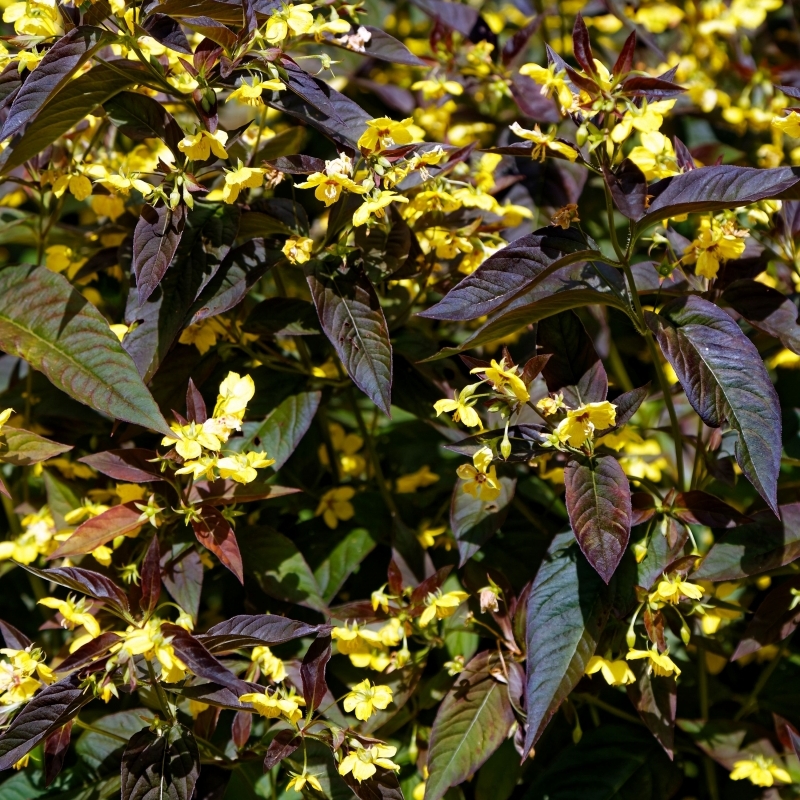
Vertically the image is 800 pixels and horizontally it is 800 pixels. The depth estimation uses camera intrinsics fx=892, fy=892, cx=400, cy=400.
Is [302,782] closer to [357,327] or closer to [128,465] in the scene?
[128,465]

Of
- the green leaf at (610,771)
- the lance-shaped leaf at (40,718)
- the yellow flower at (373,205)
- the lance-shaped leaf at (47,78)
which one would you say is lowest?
the green leaf at (610,771)

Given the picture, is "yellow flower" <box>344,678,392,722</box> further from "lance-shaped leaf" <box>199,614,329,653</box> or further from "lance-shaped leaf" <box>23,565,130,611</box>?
"lance-shaped leaf" <box>23,565,130,611</box>

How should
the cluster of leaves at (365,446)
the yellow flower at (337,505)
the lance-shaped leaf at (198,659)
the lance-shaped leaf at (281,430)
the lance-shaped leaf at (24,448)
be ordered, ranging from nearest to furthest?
the lance-shaped leaf at (198,659) → the cluster of leaves at (365,446) → the lance-shaped leaf at (24,448) → the lance-shaped leaf at (281,430) → the yellow flower at (337,505)

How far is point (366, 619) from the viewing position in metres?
1.31

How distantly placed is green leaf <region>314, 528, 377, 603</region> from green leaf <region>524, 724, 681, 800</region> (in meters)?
0.43

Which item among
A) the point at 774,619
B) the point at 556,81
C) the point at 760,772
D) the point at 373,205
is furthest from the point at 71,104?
the point at 760,772

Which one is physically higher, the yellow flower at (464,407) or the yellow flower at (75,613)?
the yellow flower at (464,407)

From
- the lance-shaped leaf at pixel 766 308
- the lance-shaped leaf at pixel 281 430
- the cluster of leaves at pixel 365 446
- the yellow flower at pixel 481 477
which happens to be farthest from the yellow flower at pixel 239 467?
the lance-shaped leaf at pixel 766 308

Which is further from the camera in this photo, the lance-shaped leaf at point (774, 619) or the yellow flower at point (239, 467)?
the lance-shaped leaf at point (774, 619)

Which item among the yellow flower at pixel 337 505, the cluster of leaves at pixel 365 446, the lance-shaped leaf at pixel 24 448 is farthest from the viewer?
the yellow flower at pixel 337 505

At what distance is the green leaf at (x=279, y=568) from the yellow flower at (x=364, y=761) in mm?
230

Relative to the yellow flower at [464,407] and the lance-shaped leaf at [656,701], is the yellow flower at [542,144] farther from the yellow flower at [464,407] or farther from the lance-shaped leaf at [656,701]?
the lance-shaped leaf at [656,701]

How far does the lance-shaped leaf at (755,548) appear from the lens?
3.98 feet

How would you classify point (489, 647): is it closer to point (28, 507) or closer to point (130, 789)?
point (130, 789)
